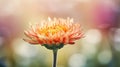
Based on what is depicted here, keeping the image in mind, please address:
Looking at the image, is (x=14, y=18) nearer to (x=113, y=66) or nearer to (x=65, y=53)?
(x=65, y=53)

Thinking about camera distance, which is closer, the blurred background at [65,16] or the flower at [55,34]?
the flower at [55,34]

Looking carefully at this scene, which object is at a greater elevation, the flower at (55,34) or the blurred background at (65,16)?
the blurred background at (65,16)

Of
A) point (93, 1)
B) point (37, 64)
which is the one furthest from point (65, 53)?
point (93, 1)

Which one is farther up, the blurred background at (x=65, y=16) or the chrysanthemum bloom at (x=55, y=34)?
the blurred background at (x=65, y=16)

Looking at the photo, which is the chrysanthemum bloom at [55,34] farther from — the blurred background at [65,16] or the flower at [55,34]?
the blurred background at [65,16]

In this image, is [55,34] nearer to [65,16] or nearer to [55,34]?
[55,34]

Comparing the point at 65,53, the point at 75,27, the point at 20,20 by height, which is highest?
the point at 20,20

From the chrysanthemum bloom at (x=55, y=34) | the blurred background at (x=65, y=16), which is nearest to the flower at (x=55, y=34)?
the chrysanthemum bloom at (x=55, y=34)
